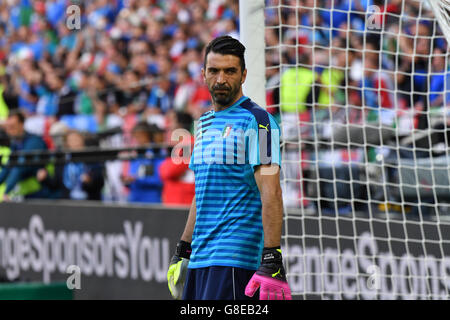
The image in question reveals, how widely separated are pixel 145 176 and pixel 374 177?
2.59 meters

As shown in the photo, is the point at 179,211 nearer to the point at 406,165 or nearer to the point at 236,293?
the point at 406,165

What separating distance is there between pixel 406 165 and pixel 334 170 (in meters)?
0.59

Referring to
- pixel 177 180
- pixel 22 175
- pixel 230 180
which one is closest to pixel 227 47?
pixel 230 180

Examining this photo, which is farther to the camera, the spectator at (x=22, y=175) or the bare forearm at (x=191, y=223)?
the spectator at (x=22, y=175)

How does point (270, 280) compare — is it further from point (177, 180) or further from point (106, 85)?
point (106, 85)

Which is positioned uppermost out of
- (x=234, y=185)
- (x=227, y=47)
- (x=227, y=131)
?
(x=227, y=47)

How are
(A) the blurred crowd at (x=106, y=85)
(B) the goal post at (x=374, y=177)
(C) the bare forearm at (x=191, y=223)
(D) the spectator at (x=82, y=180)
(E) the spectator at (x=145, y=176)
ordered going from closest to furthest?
1. (C) the bare forearm at (x=191, y=223)
2. (B) the goal post at (x=374, y=177)
3. (E) the spectator at (x=145, y=176)
4. (A) the blurred crowd at (x=106, y=85)
5. (D) the spectator at (x=82, y=180)

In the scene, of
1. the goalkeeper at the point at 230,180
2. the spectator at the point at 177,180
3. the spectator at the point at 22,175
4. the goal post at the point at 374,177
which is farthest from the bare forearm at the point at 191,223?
the spectator at the point at 22,175

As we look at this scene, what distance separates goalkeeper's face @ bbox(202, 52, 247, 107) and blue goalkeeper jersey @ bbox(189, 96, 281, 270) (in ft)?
0.25

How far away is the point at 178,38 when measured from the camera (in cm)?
1196

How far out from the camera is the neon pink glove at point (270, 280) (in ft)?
11.6

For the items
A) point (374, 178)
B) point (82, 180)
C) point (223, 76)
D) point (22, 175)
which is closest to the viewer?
point (223, 76)

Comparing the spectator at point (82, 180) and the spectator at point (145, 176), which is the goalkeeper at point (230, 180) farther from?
the spectator at point (82, 180)

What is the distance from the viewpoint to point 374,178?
6.95 metres
